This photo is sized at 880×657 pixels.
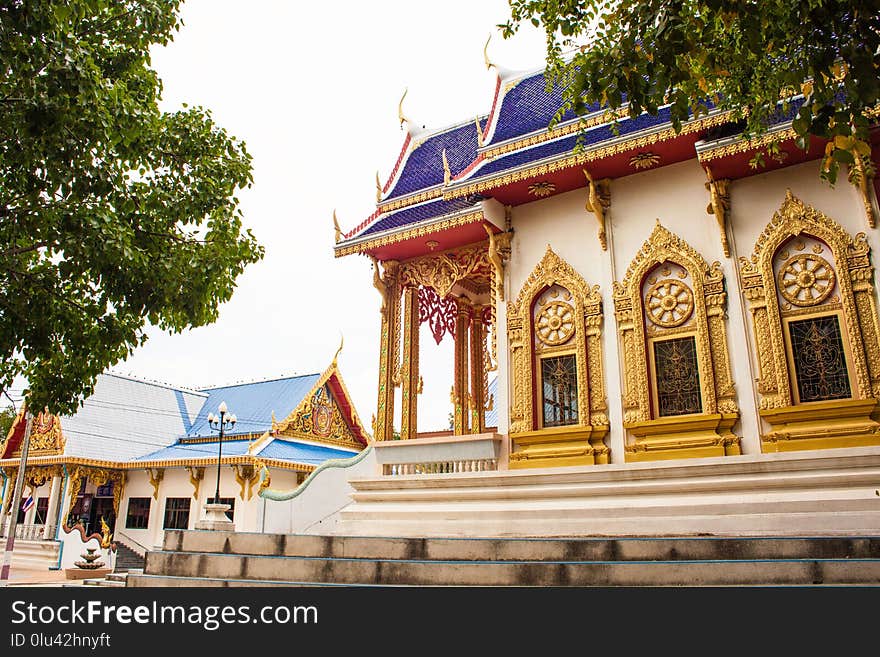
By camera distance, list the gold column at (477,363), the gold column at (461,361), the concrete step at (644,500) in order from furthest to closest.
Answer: the gold column at (477,363)
the gold column at (461,361)
the concrete step at (644,500)

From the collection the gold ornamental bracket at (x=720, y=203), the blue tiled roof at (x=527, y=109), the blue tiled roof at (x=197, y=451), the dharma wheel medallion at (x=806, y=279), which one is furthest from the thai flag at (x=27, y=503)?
the dharma wheel medallion at (x=806, y=279)

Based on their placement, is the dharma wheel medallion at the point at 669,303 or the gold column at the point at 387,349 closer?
the dharma wheel medallion at the point at 669,303

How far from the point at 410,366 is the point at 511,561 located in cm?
501

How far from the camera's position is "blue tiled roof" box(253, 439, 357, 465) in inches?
703

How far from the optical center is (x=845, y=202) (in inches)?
269

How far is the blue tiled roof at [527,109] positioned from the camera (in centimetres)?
876

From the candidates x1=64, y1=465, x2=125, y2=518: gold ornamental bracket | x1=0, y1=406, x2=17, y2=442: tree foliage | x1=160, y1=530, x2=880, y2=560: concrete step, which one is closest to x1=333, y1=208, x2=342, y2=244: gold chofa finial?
x1=160, y1=530, x2=880, y2=560: concrete step

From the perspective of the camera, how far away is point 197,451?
19.8 metres

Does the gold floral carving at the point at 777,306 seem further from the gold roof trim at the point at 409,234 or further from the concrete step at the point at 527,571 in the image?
the gold roof trim at the point at 409,234

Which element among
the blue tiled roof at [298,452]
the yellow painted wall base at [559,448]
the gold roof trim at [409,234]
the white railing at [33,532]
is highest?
the gold roof trim at [409,234]

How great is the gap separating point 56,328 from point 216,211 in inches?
71.9

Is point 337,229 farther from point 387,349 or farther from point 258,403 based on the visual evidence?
point 258,403

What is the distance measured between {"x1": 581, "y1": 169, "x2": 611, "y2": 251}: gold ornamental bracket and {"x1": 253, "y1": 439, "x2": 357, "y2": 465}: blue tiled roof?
12288 mm

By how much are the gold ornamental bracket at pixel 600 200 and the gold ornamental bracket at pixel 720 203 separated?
125 centimetres
